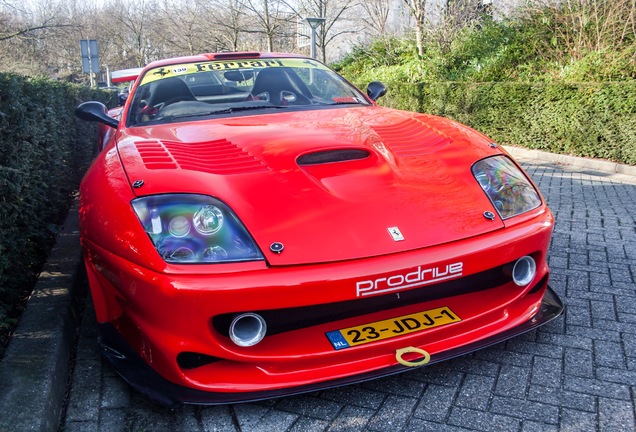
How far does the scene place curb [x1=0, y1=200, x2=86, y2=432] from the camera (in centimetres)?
197

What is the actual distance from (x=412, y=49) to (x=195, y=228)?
1412cm

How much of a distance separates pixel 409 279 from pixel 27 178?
8.39ft

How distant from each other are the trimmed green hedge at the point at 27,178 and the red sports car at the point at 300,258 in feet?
1.92

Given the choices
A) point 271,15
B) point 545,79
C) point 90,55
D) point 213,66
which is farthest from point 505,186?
point 271,15

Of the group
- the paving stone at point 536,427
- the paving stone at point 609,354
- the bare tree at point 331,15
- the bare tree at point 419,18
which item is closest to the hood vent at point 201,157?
the paving stone at point 536,427

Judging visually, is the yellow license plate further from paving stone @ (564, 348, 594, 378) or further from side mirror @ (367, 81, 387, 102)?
side mirror @ (367, 81, 387, 102)

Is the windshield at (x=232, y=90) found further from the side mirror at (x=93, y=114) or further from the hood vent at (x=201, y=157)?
the hood vent at (x=201, y=157)

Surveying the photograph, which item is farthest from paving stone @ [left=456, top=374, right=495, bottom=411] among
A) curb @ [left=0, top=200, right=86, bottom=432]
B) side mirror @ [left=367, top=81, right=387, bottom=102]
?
side mirror @ [left=367, top=81, right=387, bottom=102]

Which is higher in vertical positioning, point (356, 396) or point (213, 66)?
point (213, 66)

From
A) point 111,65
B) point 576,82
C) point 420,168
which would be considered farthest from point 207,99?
point 111,65

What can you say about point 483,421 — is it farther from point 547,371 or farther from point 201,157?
point 201,157

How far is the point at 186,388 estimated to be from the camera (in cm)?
206

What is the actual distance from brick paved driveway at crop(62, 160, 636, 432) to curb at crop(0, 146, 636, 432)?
10cm

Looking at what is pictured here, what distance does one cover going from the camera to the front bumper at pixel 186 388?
80.0 inches
